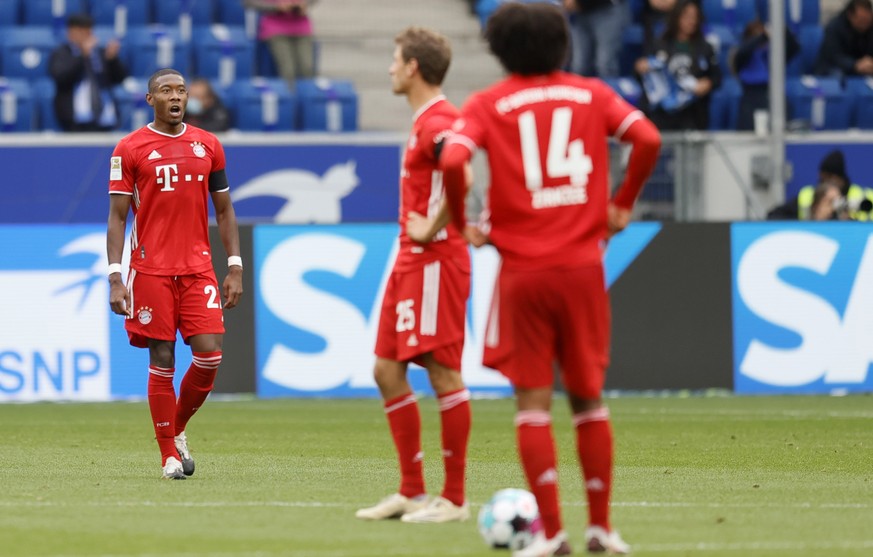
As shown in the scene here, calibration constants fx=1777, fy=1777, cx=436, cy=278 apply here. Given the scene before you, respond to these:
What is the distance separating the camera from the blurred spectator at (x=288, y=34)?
20484 mm

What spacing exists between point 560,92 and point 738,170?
1230cm

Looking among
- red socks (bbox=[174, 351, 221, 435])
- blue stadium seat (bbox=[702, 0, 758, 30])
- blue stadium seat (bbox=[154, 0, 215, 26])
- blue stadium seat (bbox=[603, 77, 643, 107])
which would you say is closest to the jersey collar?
red socks (bbox=[174, 351, 221, 435])

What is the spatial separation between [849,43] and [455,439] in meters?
15.3

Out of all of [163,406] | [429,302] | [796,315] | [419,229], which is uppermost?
[419,229]

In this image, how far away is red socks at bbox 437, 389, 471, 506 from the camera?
25.6 feet

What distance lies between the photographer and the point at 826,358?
Answer: 15906 mm

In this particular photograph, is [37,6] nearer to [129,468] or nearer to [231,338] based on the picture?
[231,338]

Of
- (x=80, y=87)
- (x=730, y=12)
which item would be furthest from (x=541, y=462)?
(x=730, y=12)

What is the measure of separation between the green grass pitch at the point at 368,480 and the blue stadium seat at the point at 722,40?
24.1 ft

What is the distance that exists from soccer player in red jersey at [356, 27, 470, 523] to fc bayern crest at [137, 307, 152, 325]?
2.15 m

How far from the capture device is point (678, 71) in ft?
65.1

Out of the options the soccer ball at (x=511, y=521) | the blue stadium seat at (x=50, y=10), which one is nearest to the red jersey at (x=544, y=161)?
the soccer ball at (x=511, y=521)

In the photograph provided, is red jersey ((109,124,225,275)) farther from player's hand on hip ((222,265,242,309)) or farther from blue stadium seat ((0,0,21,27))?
blue stadium seat ((0,0,21,27))

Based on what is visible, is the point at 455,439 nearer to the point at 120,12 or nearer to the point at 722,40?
the point at 120,12
